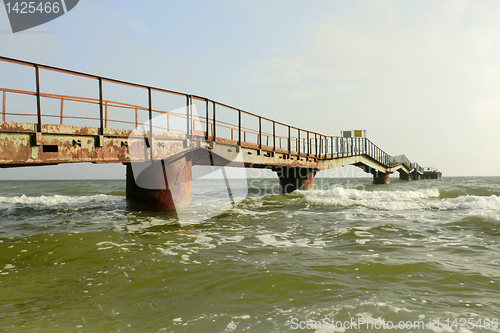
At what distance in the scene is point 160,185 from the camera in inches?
476

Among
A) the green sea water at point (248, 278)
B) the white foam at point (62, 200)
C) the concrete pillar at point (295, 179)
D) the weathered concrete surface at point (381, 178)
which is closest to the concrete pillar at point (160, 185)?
the green sea water at point (248, 278)

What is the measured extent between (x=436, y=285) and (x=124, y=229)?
26.0 ft

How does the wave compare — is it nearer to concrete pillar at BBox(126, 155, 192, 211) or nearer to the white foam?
concrete pillar at BBox(126, 155, 192, 211)

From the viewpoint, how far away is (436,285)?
445 centimetres

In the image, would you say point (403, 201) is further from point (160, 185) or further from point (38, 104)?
point (38, 104)

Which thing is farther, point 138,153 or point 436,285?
point 138,153

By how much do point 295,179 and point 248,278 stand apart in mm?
20186

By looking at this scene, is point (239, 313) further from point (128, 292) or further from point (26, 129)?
point (26, 129)

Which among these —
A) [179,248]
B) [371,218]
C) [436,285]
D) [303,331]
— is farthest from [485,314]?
[371,218]

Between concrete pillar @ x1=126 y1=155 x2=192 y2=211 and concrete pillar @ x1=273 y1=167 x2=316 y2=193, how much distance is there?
12.5 metres

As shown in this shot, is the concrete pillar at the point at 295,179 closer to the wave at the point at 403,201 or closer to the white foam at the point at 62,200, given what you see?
the wave at the point at 403,201

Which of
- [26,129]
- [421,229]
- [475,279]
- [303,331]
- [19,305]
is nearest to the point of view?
[303,331]

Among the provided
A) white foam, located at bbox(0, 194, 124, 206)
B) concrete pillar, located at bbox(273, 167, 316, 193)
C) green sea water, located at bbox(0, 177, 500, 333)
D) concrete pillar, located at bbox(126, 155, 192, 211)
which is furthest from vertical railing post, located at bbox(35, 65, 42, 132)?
concrete pillar, located at bbox(273, 167, 316, 193)

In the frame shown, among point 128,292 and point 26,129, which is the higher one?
point 26,129
